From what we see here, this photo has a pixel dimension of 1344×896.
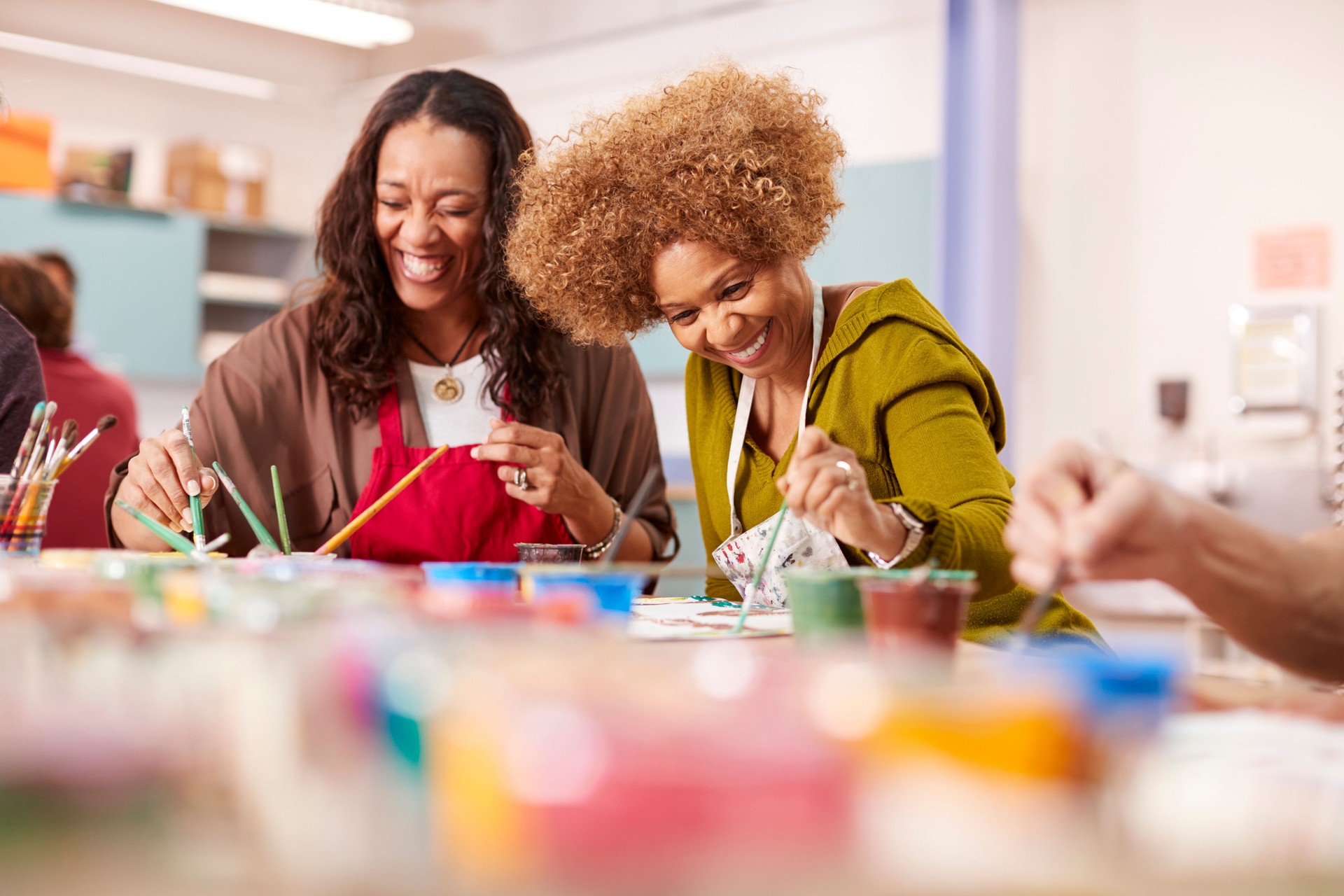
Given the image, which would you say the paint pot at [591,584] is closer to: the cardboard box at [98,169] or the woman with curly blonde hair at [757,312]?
the woman with curly blonde hair at [757,312]

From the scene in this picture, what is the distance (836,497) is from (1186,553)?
1.07ft

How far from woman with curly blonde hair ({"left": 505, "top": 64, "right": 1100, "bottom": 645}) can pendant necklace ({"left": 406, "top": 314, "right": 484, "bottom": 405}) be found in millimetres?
236

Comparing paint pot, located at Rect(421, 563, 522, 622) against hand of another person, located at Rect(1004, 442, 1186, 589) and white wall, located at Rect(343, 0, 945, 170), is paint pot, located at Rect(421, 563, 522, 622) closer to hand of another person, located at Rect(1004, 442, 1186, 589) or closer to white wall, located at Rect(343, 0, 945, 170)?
hand of another person, located at Rect(1004, 442, 1186, 589)

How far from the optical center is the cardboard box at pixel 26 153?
5648 millimetres

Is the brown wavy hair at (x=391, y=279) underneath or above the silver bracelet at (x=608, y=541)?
above

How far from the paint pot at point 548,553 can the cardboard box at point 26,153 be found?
5222mm

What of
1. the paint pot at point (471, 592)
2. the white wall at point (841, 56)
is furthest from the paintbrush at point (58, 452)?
the white wall at point (841, 56)

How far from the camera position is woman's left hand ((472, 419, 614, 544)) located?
5.85 ft

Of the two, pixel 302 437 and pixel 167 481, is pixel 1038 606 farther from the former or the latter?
pixel 302 437

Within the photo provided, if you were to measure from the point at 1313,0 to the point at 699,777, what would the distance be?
15.1ft

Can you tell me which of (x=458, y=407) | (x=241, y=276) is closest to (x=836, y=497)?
(x=458, y=407)

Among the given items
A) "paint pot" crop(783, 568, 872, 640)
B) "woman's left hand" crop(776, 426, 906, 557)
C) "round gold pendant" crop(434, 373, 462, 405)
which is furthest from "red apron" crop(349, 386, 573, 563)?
"paint pot" crop(783, 568, 872, 640)

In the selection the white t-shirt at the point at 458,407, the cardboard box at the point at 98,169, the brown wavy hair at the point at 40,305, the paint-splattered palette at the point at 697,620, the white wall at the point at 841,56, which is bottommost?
the paint-splattered palette at the point at 697,620

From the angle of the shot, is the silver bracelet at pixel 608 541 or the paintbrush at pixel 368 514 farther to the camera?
the silver bracelet at pixel 608 541
